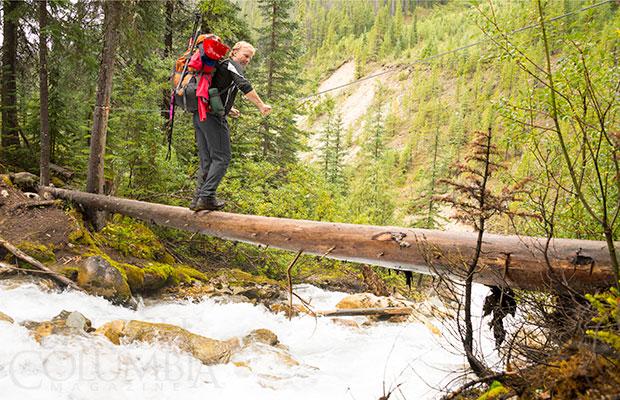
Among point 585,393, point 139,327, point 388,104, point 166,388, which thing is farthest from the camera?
point 388,104

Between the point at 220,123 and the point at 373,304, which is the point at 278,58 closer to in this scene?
the point at 373,304

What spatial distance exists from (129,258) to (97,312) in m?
2.44

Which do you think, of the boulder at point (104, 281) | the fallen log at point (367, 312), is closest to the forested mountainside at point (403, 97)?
the fallen log at point (367, 312)

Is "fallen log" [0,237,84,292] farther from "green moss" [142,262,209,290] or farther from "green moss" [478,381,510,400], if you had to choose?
"green moss" [478,381,510,400]

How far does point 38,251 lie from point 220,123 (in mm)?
3752

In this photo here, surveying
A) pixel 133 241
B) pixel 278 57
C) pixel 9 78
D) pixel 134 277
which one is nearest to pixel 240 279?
pixel 133 241

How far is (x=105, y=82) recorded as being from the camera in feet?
27.6

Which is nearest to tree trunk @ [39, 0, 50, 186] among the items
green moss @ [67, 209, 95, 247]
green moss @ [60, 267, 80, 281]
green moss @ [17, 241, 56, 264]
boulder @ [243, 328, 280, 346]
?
green moss @ [67, 209, 95, 247]

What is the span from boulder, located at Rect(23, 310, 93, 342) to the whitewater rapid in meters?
0.10

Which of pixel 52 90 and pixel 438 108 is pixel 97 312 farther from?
pixel 438 108

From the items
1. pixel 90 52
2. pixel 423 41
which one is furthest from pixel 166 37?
pixel 423 41

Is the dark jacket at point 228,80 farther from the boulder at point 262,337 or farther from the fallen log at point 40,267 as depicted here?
the fallen log at point 40,267

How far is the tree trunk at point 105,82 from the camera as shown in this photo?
8.28 m

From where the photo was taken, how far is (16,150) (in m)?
12.1
